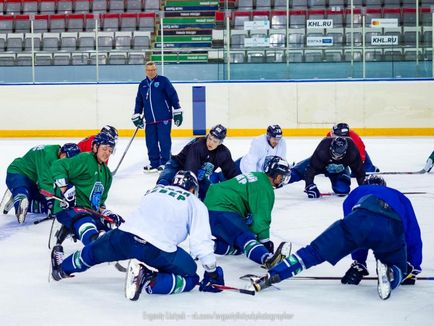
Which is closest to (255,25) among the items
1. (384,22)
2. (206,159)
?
(384,22)

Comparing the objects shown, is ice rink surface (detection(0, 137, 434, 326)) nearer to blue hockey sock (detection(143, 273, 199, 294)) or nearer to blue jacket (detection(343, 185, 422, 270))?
blue hockey sock (detection(143, 273, 199, 294))

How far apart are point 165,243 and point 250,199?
84 cm

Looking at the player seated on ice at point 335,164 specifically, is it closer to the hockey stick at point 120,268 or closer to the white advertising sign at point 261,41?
the hockey stick at point 120,268

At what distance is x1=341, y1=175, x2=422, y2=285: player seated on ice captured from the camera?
4062 mm

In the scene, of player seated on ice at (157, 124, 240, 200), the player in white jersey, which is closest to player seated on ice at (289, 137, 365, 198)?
the player in white jersey

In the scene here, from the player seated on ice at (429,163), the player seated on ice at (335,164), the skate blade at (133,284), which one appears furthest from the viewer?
the player seated on ice at (429,163)

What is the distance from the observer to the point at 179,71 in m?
13.9

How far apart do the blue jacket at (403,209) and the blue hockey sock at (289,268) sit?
1.24 feet

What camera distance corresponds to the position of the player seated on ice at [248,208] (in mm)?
4633

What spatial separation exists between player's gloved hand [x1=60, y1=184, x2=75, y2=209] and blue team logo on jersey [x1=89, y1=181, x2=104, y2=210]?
21 cm

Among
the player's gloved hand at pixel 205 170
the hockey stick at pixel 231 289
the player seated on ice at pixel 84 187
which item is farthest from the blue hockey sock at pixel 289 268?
the player's gloved hand at pixel 205 170

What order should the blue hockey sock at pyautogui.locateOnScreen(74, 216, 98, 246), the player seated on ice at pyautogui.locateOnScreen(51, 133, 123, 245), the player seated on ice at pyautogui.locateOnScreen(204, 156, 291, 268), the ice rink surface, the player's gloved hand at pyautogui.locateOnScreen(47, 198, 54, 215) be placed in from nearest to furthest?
the ice rink surface → the player seated on ice at pyautogui.locateOnScreen(204, 156, 291, 268) → the blue hockey sock at pyautogui.locateOnScreen(74, 216, 98, 246) → the player seated on ice at pyautogui.locateOnScreen(51, 133, 123, 245) → the player's gloved hand at pyautogui.locateOnScreen(47, 198, 54, 215)

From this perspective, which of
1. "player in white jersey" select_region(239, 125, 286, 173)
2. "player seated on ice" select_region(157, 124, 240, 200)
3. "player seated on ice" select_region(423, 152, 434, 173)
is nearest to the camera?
"player seated on ice" select_region(157, 124, 240, 200)

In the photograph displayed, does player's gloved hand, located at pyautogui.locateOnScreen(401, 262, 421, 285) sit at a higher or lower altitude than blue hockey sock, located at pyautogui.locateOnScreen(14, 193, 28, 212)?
lower
